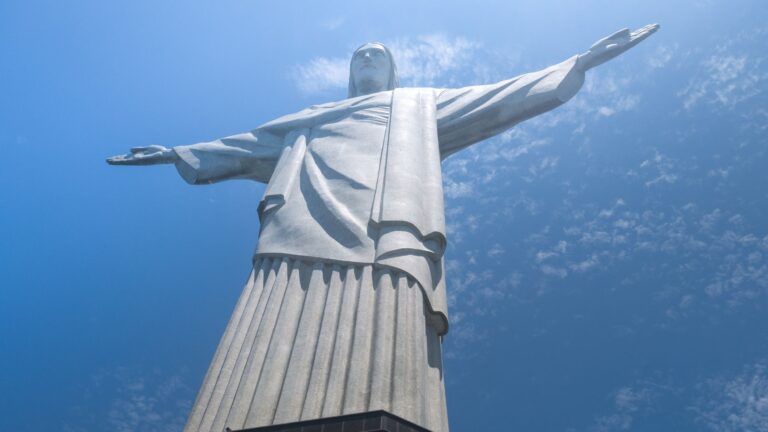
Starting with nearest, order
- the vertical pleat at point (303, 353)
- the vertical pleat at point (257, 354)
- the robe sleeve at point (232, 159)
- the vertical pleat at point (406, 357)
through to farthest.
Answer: the vertical pleat at point (406, 357), the vertical pleat at point (303, 353), the vertical pleat at point (257, 354), the robe sleeve at point (232, 159)

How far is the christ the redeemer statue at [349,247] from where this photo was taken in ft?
20.4

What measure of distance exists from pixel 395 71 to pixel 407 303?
22.8ft

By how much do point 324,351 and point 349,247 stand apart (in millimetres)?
1487

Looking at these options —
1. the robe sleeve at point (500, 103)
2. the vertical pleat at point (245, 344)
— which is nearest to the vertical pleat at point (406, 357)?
the vertical pleat at point (245, 344)

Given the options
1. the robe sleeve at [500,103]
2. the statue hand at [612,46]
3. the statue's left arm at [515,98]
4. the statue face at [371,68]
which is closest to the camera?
the statue hand at [612,46]

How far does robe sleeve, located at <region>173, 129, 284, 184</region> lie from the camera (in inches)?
449

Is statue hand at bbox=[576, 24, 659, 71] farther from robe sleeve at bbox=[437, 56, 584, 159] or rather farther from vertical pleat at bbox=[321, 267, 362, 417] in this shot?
vertical pleat at bbox=[321, 267, 362, 417]


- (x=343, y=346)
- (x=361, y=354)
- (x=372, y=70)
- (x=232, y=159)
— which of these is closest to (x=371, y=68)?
(x=372, y=70)

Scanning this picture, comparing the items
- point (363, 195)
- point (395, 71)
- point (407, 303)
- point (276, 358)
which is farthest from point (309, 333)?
point (395, 71)

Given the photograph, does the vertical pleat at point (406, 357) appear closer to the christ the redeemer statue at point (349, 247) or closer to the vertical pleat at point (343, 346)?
the christ the redeemer statue at point (349, 247)

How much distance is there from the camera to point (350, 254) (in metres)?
7.58

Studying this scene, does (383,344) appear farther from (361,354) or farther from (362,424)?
(362,424)

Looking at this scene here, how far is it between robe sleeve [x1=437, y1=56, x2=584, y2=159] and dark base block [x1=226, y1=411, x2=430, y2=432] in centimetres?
614

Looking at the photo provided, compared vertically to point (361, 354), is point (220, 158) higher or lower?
higher
